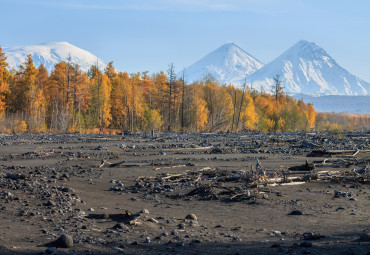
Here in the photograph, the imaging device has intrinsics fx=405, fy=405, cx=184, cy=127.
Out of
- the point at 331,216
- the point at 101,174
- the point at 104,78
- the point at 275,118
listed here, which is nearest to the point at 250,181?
the point at 331,216

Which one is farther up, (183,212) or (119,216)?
(119,216)

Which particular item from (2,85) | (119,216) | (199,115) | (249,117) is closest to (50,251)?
(119,216)

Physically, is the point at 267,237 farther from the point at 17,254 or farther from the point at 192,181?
the point at 192,181

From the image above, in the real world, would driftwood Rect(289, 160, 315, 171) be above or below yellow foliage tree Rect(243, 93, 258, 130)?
below

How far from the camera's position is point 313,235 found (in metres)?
6.31

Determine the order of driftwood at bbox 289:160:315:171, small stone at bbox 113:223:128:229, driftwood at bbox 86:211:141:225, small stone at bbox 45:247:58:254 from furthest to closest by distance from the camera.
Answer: driftwood at bbox 289:160:315:171, driftwood at bbox 86:211:141:225, small stone at bbox 113:223:128:229, small stone at bbox 45:247:58:254

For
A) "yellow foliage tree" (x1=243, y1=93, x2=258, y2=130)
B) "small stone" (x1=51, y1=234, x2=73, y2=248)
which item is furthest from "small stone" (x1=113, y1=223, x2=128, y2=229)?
"yellow foliage tree" (x1=243, y1=93, x2=258, y2=130)

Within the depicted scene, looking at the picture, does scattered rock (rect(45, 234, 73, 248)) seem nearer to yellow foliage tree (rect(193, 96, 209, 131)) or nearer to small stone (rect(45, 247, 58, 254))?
small stone (rect(45, 247, 58, 254))

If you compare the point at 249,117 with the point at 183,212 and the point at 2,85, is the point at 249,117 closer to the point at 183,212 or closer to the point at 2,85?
the point at 2,85

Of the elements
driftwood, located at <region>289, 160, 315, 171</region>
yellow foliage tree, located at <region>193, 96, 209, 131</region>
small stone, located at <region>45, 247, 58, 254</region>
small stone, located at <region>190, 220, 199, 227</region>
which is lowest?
small stone, located at <region>190, 220, 199, 227</region>

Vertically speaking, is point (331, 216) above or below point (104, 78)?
below

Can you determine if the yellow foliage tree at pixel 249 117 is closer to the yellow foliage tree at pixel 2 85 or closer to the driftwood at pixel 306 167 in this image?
the yellow foliage tree at pixel 2 85

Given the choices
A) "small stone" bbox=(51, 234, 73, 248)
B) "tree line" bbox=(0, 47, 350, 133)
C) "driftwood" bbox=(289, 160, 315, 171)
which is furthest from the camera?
"tree line" bbox=(0, 47, 350, 133)

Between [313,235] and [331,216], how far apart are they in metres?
2.06
